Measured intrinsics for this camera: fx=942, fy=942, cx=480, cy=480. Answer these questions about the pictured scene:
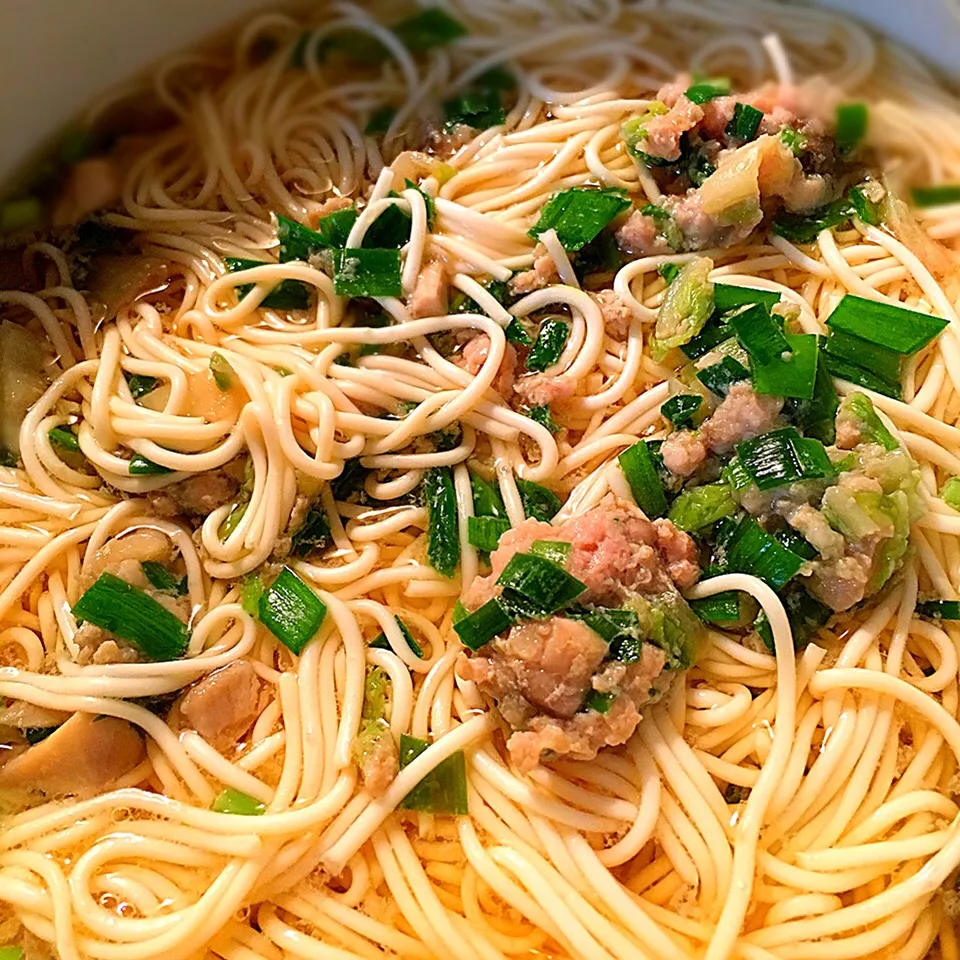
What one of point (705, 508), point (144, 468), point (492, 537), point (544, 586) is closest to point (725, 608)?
point (705, 508)

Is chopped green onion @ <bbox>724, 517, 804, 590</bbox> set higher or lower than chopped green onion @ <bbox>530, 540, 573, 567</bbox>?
higher

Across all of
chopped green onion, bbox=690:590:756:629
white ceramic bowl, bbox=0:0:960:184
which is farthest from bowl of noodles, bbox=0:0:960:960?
white ceramic bowl, bbox=0:0:960:184

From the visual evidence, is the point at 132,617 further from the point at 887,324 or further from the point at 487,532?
the point at 887,324

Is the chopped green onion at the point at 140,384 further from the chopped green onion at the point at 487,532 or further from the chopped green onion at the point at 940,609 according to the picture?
the chopped green onion at the point at 940,609

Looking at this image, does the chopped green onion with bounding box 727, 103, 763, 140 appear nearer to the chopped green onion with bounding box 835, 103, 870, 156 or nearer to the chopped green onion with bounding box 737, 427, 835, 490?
the chopped green onion with bounding box 835, 103, 870, 156

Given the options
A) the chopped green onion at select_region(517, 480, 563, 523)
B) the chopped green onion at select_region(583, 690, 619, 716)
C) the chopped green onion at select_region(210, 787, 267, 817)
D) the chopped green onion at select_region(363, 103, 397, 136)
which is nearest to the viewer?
the chopped green onion at select_region(583, 690, 619, 716)

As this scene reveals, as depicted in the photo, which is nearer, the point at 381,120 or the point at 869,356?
the point at 869,356
